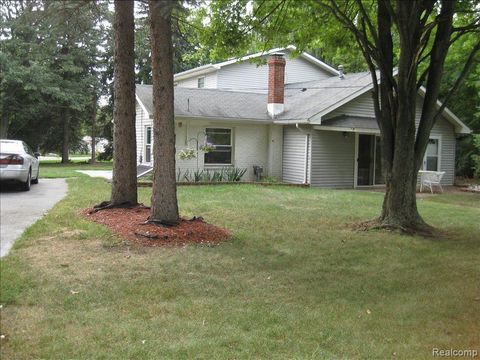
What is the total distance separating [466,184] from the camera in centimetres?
2222

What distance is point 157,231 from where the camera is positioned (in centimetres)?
784

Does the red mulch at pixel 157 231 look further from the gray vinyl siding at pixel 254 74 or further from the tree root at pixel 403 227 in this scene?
the gray vinyl siding at pixel 254 74

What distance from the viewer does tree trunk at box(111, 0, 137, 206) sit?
9.65 metres

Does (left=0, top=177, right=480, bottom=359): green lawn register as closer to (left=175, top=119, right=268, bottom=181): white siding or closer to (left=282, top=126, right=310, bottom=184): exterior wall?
(left=175, top=119, right=268, bottom=181): white siding

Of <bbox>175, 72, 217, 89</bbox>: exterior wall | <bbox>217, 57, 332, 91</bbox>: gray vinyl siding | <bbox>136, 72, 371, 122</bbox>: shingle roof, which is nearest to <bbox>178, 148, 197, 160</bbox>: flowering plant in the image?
<bbox>136, 72, 371, 122</bbox>: shingle roof

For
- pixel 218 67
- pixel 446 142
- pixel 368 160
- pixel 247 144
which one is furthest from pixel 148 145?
pixel 446 142

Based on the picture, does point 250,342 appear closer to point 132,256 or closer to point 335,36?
point 132,256

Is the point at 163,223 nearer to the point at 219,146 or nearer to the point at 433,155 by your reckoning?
the point at 219,146

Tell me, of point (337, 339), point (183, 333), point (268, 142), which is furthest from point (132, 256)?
point (268, 142)

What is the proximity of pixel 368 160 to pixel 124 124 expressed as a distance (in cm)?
1294

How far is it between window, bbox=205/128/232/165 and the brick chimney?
6.61 feet

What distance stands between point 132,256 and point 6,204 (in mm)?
Result: 2889

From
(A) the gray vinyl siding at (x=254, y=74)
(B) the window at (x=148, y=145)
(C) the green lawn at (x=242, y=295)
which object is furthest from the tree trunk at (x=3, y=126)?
(C) the green lawn at (x=242, y=295)

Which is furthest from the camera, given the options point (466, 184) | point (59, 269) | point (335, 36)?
point (466, 184)
